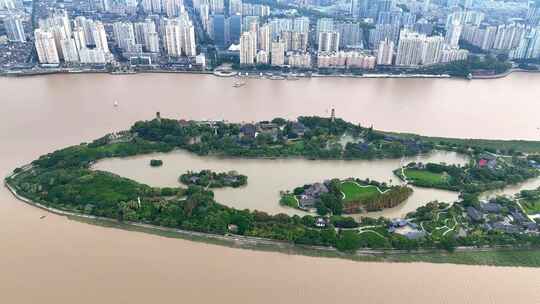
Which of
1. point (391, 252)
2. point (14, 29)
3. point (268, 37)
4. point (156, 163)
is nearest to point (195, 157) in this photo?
point (156, 163)

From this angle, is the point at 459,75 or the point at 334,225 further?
the point at 459,75

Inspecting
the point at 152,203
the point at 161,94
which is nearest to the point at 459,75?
the point at 161,94

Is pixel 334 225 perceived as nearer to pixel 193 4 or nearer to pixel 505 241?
pixel 505 241

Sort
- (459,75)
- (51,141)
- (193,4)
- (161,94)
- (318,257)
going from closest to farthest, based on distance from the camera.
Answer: (318,257) → (51,141) → (161,94) → (459,75) → (193,4)

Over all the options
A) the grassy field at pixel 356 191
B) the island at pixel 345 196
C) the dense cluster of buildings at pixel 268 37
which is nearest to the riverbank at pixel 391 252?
the island at pixel 345 196

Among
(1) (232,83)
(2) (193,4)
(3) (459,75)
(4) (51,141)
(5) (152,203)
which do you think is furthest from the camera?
(2) (193,4)

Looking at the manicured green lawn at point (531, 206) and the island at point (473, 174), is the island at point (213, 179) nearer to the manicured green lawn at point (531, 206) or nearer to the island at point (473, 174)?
the island at point (473, 174)

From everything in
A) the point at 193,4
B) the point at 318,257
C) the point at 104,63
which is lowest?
the point at 318,257
